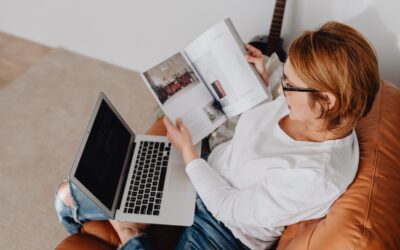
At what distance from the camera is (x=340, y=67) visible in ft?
2.74

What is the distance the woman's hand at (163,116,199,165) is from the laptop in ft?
0.27

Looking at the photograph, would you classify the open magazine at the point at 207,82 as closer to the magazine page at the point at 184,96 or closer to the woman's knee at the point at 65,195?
the magazine page at the point at 184,96

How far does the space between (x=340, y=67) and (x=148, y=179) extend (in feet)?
2.43

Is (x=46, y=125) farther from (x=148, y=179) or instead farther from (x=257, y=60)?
(x=257, y=60)

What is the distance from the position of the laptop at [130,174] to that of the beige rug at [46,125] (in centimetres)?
64

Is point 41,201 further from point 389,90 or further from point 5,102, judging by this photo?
point 389,90

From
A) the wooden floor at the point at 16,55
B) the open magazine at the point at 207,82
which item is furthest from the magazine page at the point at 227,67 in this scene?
the wooden floor at the point at 16,55

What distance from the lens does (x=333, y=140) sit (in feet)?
3.13

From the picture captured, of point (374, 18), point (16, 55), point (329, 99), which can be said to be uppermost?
point (16, 55)

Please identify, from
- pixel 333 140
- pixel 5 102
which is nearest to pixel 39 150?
pixel 5 102

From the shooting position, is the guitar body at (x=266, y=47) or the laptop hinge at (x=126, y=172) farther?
the guitar body at (x=266, y=47)

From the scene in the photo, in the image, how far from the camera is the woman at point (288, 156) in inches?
33.8

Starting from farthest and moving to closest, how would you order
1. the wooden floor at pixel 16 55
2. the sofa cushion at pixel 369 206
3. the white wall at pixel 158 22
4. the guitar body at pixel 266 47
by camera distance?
the wooden floor at pixel 16 55
the guitar body at pixel 266 47
the white wall at pixel 158 22
the sofa cushion at pixel 369 206

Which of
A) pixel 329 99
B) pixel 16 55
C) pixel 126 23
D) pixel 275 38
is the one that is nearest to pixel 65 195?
pixel 329 99
